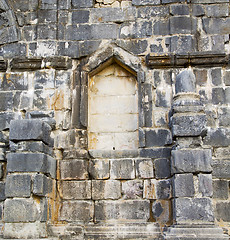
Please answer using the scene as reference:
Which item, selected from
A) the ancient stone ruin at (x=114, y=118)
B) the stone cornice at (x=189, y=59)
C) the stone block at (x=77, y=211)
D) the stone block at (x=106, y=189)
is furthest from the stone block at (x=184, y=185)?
the stone cornice at (x=189, y=59)

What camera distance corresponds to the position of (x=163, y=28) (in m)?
7.43

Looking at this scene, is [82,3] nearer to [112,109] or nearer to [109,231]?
[112,109]

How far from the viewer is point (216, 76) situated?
7.17 metres

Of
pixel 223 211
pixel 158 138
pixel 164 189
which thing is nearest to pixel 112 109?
pixel 158 138

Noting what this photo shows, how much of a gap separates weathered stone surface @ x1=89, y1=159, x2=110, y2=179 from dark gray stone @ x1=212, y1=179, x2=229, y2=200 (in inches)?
67.9

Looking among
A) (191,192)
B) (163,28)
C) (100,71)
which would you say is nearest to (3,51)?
(100,71)

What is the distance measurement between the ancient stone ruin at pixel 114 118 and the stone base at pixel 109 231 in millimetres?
15

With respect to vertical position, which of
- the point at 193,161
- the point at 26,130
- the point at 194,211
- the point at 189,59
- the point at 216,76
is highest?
the point at 189,59

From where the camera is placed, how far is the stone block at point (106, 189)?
21.9ft

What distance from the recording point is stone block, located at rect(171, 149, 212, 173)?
5.95 meters

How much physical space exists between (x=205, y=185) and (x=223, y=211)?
0.88 m

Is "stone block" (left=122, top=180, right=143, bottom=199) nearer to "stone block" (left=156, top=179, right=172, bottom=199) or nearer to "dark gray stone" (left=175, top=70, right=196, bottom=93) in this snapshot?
"stone block" (left=156, top=179, right=172, bottom=199)

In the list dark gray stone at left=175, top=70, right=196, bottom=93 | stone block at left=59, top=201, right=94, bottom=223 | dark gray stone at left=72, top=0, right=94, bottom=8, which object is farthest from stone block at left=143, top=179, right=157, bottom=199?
dark gray stone at left=72, top=0, right=94, bottom=8

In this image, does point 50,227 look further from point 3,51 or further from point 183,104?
point 3,51
